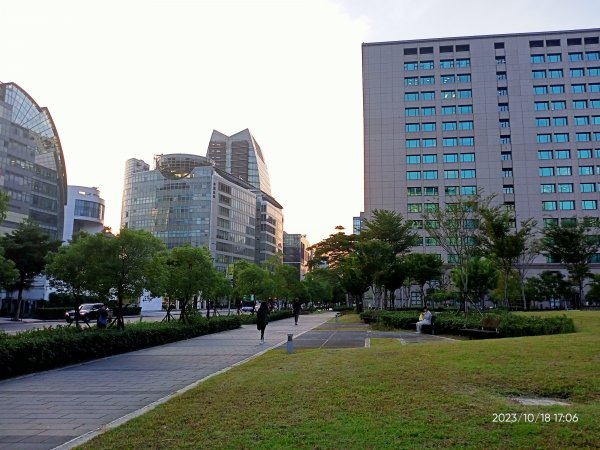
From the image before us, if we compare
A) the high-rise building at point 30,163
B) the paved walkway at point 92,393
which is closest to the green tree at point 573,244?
the paved walkway at point 92,393

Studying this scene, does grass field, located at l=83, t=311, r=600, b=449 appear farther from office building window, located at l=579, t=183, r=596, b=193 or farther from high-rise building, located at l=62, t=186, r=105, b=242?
high-rise building, located at l=62, t=186, r=105, b=242

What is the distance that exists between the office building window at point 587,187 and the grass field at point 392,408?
227 feet

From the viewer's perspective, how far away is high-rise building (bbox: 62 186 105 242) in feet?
287

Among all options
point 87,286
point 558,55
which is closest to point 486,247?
point 87,286

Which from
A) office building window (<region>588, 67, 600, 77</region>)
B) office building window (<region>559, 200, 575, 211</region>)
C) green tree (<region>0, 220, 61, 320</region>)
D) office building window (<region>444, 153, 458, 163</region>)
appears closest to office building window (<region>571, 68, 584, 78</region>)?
office building window (<region>588, 67, 600, 77</region>)

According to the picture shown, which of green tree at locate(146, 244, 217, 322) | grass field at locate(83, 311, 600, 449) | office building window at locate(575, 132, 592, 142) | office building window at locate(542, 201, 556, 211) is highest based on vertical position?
office building window at locate(575, 132, 592, 142)

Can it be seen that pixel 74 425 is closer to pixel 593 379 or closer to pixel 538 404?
pixel 538 404

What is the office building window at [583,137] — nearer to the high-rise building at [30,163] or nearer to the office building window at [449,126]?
the office building window at [449,126]

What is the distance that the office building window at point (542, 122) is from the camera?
71.6 metres

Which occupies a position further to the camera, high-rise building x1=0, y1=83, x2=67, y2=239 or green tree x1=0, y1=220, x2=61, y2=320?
high-rise building x1=0, y1=83, x2=67, y2=239

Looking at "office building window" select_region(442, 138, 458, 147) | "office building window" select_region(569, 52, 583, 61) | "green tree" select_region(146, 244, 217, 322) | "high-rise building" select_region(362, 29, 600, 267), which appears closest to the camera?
"green tree" select_region(146, 244, 217, 322)

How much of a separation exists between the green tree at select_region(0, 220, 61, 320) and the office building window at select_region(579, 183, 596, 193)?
6771 centimetres

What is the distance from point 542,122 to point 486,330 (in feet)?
211

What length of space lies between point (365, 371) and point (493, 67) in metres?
75.4
